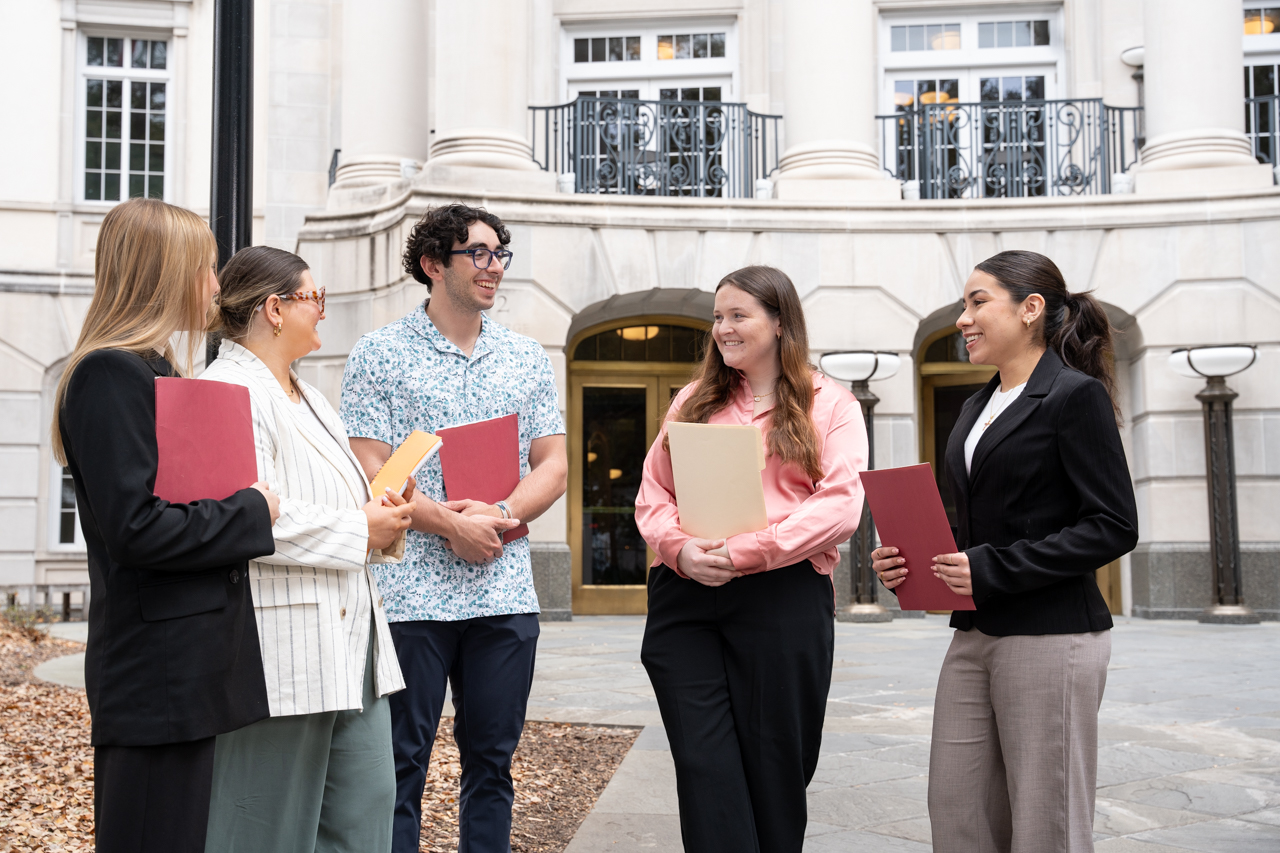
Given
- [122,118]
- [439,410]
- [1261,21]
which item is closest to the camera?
[439,410]

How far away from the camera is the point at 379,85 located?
16141 mm

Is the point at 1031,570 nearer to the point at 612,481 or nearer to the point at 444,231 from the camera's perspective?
the point at 444,231

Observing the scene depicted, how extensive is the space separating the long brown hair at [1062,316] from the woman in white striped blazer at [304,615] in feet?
5.56

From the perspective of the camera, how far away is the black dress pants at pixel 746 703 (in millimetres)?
3066

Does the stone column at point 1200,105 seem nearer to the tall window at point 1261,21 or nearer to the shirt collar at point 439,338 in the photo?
the tall window at point 1261,21

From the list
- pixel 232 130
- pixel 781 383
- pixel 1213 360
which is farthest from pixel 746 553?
pixel 1213 360

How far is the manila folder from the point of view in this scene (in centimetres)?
303

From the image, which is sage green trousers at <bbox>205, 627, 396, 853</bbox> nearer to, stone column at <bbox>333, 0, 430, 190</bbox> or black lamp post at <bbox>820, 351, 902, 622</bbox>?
black lamp post at <bbox>820, 351, 902, 622</bbox>

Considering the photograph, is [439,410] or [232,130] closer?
[439,410]

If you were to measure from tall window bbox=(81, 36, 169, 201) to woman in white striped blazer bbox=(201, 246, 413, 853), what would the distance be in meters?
17.1

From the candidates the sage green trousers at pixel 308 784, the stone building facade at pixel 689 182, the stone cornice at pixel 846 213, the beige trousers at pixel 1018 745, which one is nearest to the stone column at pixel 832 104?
the stone building facade at pixel 689 182

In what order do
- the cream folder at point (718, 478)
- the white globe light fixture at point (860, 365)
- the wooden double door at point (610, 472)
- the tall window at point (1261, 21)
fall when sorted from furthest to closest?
the tall window at point (1261, 21) < the wooden double door at point (610, 472) < the white globe light fixture at point (860, 365) < the cream folder at point (718, 478)

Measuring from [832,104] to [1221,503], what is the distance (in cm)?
661

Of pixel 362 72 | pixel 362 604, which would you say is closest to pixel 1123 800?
pixel 362 604
